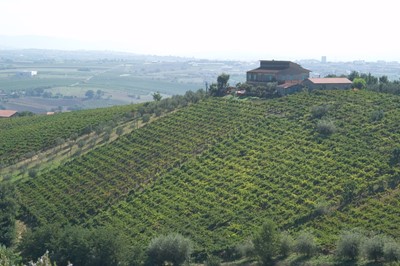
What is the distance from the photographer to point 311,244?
102 ft

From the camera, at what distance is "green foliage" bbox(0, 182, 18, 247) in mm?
41519

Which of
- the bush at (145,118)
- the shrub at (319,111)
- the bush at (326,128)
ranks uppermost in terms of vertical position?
the shrub at (319,111)

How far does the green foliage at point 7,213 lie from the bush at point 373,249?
2721 cm

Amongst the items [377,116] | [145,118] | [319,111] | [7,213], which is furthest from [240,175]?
[145,118]

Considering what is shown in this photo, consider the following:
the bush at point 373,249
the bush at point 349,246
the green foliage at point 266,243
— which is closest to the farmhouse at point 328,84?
the green foliage at point 266,243

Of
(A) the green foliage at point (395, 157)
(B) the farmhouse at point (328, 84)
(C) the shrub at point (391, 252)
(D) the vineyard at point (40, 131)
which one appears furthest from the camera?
(B) the farmhouse at point (328, 84)

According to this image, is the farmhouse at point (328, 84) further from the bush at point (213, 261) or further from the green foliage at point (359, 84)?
the bush at point (213, 261)

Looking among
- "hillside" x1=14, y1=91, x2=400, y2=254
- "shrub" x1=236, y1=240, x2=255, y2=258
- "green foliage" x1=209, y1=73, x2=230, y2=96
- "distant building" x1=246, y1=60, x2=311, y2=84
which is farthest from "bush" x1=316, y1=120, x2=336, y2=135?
"green foliage" x1=209, y1=73, x2=230, y2=96

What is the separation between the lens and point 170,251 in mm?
33094

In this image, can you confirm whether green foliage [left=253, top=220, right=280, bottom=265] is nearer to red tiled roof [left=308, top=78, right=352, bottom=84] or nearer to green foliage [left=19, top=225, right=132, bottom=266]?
green foliage [left=19, top=225, right=132, bottom=266]

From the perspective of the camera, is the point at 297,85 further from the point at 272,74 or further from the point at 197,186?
the point at 197,186

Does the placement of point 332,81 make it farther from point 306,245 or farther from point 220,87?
point 306,245

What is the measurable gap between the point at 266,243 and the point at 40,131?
41.3 meters

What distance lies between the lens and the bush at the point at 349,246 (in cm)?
2981
